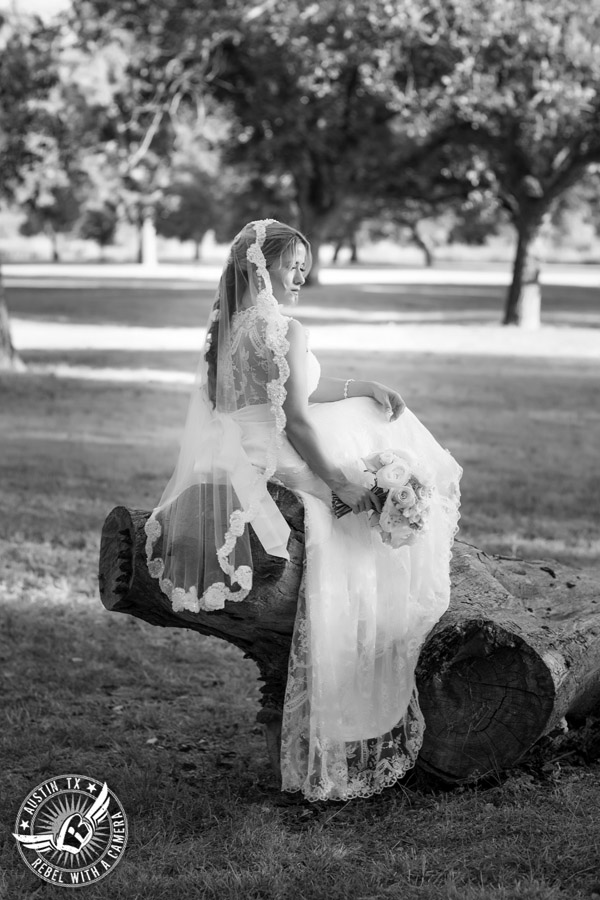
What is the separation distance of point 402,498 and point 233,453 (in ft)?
2.20

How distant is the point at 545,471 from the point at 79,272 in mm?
47752

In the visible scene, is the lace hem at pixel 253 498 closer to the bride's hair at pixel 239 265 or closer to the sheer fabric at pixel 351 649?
the bride's hair at pixel 239 265

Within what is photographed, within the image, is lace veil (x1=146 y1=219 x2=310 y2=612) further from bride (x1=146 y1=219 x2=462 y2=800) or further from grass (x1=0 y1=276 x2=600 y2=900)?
grass (x1=0 y1=276 x2=600 y2=900)

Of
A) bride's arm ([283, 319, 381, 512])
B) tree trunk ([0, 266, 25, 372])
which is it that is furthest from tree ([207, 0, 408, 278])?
bride's arm ([283, 319, 381, 512])

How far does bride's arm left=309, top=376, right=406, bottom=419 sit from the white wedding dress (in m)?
0.29

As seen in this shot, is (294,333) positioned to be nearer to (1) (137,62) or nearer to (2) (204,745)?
(2) (204,745)

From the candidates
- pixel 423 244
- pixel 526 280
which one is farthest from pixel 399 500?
pixel 423 244

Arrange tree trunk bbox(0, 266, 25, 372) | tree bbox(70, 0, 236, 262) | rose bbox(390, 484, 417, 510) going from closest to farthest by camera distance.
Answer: rose bbox(390, 484, 417, 510) → tree trunk bbox(0, 266, 25, 372) → tree bbox(70, 0, 236, 262)

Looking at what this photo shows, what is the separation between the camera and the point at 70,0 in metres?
20.2

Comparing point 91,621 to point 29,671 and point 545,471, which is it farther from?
point 545,471

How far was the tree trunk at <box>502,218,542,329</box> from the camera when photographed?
25.8m

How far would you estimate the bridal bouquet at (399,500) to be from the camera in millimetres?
4004

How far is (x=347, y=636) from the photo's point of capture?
4.09 meters

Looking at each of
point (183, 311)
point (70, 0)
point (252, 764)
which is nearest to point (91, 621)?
point (252, 764)
